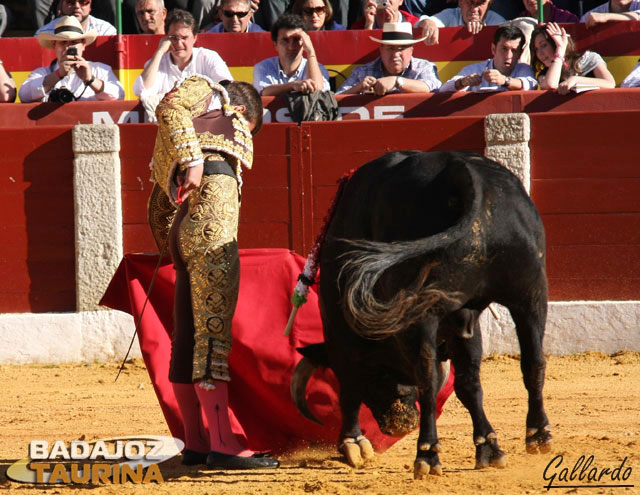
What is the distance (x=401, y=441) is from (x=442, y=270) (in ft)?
4.88

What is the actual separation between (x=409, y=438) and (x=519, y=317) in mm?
1371

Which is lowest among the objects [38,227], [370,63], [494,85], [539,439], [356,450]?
[356,450]

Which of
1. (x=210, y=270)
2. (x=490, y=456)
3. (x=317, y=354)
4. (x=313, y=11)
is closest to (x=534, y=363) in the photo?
(x=490, y=456)

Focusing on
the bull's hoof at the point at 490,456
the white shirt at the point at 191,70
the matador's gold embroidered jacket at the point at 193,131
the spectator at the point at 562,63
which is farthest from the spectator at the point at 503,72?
the bull's hoof at the point at 490,456

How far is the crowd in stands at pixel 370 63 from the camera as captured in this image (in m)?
6.84

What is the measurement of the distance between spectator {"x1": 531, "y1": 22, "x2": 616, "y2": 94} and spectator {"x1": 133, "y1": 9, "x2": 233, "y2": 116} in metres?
2.18

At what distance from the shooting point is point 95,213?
22.5ft

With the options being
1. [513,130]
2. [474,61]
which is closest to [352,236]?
[513,130]

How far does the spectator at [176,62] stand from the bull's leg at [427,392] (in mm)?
4285

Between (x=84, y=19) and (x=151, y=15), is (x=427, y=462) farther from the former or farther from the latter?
(x=84, y=19)

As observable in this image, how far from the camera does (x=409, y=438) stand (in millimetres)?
4363

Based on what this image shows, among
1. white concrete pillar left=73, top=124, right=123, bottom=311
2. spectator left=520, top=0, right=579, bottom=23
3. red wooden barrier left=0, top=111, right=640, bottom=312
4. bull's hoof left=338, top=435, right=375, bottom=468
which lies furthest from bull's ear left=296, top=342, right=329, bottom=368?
spectator left=520, top=0, right=579, bottom=23

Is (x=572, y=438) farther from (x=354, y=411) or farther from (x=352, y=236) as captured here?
(x=352, y=236)

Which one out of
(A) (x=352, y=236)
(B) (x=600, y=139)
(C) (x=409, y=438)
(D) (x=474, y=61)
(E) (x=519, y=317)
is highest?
(D) (x=474, y=61)
